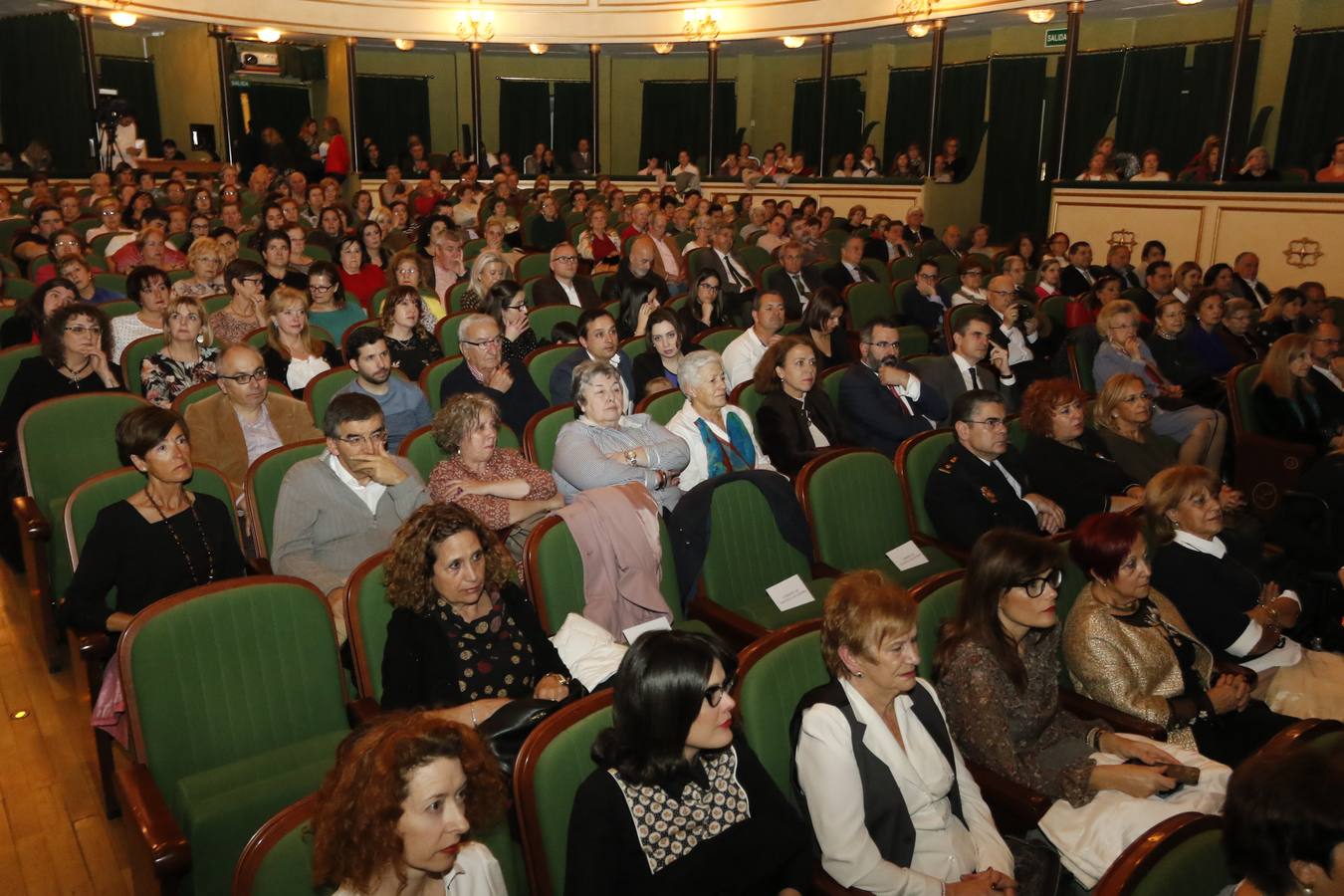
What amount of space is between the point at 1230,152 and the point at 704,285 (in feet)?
20.6

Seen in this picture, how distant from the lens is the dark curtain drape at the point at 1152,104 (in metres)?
12.7

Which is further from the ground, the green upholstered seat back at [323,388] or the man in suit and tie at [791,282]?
the man in suit and tie at [791,282]

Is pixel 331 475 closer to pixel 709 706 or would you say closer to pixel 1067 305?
pixel 709 706

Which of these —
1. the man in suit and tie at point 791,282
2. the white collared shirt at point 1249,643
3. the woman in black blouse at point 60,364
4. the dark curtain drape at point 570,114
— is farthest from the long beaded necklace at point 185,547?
the dark curtain drape at point 570,114

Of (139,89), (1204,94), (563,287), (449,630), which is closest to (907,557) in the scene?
(449,630)

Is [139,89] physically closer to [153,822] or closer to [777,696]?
[153,822]

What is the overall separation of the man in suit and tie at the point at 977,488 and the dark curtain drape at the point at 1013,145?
466 inches

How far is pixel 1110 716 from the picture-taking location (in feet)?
7.93

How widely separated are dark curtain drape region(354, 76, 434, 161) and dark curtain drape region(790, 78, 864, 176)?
6.94 meters

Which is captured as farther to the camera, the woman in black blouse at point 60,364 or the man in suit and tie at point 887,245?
the man in suit and tie at point 887,245

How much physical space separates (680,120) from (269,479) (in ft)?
56.1

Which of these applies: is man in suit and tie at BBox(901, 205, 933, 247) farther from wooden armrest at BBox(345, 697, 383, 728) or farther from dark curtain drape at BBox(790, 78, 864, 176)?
wooden armrest at BBox(345, 697, 383, 728)

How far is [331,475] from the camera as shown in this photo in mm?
2906

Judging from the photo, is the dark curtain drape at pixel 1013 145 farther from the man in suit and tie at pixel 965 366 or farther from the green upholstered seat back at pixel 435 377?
the green upholstered seat back at pixel 435 377
